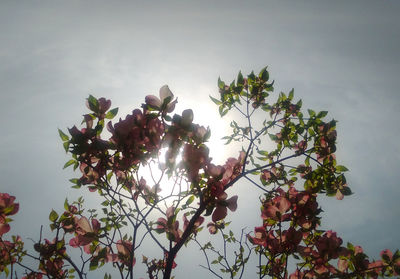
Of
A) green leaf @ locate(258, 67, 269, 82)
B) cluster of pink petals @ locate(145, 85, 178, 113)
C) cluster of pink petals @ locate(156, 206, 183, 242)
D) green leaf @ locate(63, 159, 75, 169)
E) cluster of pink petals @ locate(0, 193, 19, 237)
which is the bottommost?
cluster of pink petals @ locate(156, 206, 183, 242)

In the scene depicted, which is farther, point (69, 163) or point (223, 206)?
point (69, 163)

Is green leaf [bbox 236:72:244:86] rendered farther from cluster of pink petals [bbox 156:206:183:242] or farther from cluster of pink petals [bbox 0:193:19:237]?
cluster of pink petals [bbox 0:193:19:237]

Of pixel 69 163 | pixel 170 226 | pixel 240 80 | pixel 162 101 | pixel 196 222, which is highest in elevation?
pixel 240 80

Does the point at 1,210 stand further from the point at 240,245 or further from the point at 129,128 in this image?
the point at 240,245

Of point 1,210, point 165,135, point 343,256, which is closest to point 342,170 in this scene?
point 343,256

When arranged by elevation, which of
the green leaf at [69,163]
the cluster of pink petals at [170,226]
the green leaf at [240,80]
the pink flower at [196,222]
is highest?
the green leaf at [240,80]

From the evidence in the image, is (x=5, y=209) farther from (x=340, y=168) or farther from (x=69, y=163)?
(x=340, y=168)

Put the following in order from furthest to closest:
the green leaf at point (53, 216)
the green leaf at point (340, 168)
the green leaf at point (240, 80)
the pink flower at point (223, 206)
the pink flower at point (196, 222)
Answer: the green leaf at point (240, 80)
the green leaf at point (340, 168)
the green leaf at point (53, 216)
the pink flower at point (196, 222)
the pink flower at point (223, 206)

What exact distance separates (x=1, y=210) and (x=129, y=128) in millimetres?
1431

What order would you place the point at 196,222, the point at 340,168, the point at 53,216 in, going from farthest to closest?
1. the point at 340,168
2. the point at 53,216
3. the point at 196,222

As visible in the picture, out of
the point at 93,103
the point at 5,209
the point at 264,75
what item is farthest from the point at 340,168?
the point at 5,209

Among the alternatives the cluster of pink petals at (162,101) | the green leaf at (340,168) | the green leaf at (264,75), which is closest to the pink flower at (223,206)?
the cluster of pink petals at (162,101)

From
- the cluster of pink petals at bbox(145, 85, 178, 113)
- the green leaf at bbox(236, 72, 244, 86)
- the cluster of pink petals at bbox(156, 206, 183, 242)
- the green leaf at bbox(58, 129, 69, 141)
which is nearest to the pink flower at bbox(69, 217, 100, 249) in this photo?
the cluster of pink petals at bbox(156, 206, 183, 242)

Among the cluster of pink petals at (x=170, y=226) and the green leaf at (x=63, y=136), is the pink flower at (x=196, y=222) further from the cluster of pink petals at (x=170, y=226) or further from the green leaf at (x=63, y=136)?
the green leaf at (x=63, y=136)
